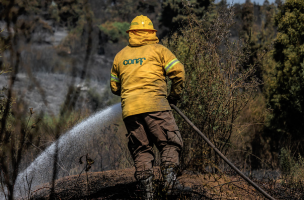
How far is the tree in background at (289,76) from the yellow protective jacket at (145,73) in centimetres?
464

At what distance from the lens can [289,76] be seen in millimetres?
7070

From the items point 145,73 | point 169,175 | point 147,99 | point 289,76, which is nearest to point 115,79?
point 145,73

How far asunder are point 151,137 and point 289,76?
5298 mm

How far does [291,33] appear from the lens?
7.05 m

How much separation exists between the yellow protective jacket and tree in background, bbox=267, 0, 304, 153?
464 cm

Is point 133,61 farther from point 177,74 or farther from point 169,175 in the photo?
point 169,175

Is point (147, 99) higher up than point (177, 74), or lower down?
lower down

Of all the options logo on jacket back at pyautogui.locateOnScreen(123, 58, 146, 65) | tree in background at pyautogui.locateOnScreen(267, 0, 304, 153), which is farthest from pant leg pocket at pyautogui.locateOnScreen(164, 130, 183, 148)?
tree in background at pyautogui.locateOnScreen(267, 0, 304, 153)

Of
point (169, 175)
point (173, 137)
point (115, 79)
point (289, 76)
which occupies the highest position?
point (289, 76)

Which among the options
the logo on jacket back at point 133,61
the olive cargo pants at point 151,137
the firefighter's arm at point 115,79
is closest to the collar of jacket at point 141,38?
the logo on jacket back at point 133,61

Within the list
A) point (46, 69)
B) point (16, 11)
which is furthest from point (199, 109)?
point (46, 69)

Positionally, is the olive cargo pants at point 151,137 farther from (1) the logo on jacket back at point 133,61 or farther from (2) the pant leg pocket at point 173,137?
(1) the logo on jacket back at point 133,61

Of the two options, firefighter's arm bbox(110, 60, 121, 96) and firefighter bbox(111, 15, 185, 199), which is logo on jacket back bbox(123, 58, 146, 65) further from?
firefighter's arm bbox(110, 60, 121, 96)

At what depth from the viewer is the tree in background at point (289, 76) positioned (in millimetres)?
6828
